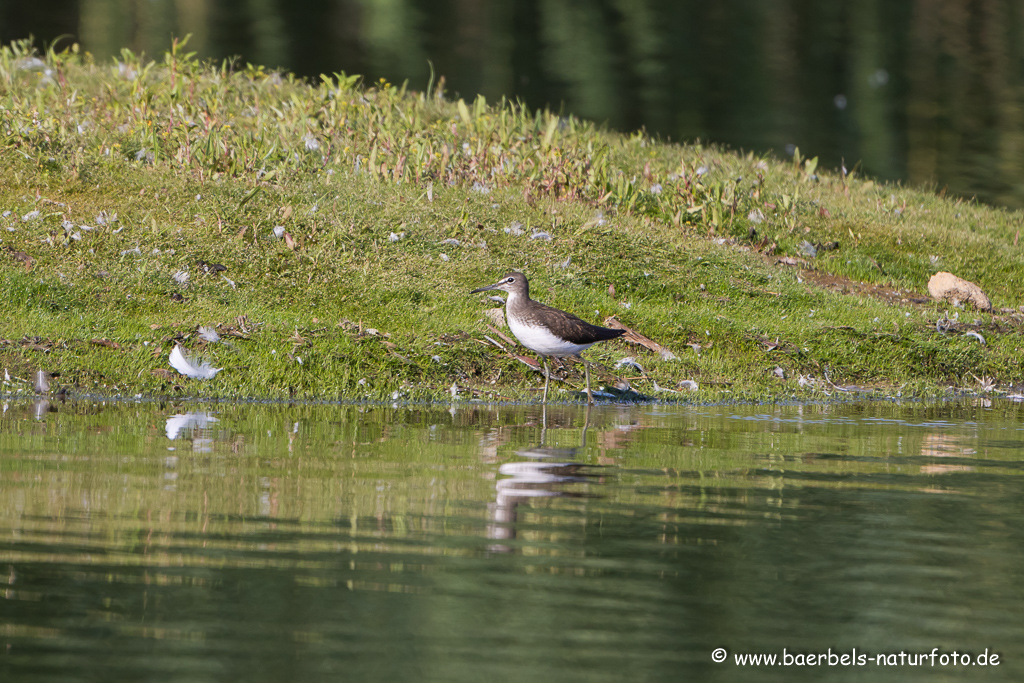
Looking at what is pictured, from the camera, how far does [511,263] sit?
15.4 meters

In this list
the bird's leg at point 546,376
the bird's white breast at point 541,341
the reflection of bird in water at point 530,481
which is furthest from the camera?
the bird's leg at point 546,376

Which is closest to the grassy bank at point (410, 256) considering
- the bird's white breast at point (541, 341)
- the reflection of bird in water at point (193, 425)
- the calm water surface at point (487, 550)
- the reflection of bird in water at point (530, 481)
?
the bird's white breast at point (541, 341)

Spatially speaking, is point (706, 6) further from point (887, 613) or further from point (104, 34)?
Answer: point (887, 613)

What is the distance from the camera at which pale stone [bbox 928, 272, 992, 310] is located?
1659cm

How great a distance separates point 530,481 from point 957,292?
9748 millimetres

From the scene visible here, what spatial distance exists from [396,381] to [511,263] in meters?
3.05

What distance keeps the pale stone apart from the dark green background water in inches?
371

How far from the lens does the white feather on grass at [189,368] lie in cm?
1255

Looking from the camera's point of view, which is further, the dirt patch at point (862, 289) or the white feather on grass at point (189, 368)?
the dirt patch at point (862, 289)

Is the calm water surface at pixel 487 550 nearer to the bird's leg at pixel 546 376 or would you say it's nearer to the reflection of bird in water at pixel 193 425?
the reflection of bird in water at pixel 193 425

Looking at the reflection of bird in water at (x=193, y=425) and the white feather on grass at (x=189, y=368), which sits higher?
the white feather on grass at (x=189, y=368)

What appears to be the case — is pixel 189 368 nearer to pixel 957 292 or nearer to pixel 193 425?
pixel 193 425

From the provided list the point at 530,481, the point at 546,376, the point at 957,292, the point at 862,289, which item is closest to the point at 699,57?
the point at 862,289

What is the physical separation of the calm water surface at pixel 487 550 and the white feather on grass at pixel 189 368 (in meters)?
1.27
